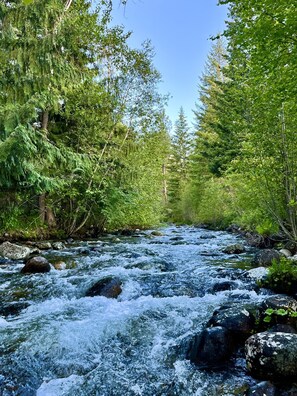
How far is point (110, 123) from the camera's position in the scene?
1595 cm

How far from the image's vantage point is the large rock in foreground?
10.2 ft

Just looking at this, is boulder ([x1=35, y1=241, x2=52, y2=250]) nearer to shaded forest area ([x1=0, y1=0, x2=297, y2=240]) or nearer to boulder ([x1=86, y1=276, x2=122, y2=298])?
shaded forest area ([x1=0, y1=0, x2=297, y2=240])

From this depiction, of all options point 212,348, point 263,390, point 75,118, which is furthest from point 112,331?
point 75,118

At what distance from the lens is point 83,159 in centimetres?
1330

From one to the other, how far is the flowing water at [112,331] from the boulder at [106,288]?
17 cm

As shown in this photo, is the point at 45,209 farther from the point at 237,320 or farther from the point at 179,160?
the point at 179,160

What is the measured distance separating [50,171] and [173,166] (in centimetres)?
3371

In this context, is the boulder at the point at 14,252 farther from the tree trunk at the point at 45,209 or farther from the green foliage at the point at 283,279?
the green foliage at the point at 283,279

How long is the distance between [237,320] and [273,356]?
95 centimetres

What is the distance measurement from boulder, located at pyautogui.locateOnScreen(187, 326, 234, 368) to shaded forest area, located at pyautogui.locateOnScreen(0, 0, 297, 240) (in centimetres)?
246

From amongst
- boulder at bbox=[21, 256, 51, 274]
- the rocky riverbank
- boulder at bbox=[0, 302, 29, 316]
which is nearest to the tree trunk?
the rocky riverbank

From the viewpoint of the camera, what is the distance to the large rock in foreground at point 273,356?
312 cm

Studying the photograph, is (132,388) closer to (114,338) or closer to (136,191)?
(114,338)

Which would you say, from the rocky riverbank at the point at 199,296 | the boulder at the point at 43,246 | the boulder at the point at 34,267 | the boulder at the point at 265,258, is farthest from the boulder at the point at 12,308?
the boulder at the point at 265,258
